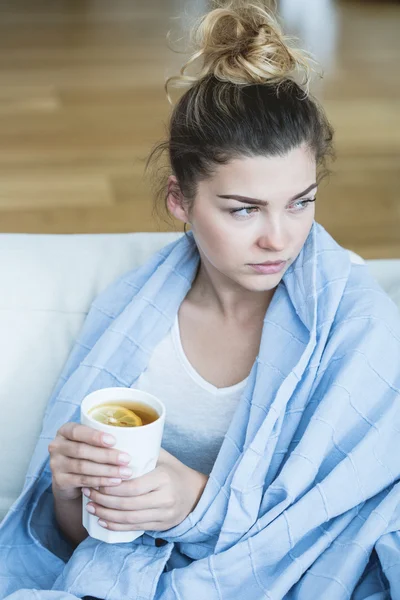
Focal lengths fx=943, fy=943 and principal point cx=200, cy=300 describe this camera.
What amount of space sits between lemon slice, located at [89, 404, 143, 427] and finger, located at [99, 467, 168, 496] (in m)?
0.10

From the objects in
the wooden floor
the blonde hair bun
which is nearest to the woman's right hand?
the blonde hair bun

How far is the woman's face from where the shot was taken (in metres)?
1.43

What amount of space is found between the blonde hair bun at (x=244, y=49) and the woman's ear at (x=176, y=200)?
165 mm

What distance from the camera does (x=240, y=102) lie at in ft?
4.81

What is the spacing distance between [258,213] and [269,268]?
0.09 metres

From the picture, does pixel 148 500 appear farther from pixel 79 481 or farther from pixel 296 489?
pixel 296 489

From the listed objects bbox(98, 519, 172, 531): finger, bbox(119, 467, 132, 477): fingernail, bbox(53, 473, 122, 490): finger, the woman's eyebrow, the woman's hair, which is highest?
the woman's hair

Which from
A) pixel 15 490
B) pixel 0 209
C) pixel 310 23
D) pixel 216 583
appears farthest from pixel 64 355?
pixel 310 23

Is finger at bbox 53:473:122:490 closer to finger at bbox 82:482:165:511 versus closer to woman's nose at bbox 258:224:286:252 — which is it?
finger at bbox 82:482:165:511

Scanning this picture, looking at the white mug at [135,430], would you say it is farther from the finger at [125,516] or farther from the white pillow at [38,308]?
the white pillow at [38,308]

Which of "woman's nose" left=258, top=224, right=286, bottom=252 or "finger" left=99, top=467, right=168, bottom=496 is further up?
"woman's nose" left=258, top=224, right=286, bottom=252

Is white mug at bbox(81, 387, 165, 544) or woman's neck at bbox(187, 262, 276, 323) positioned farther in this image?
woman's neck at bbox(187, 262, 276, 323)

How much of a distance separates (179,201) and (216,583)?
0.63 metres

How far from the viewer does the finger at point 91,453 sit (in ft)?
4.03
